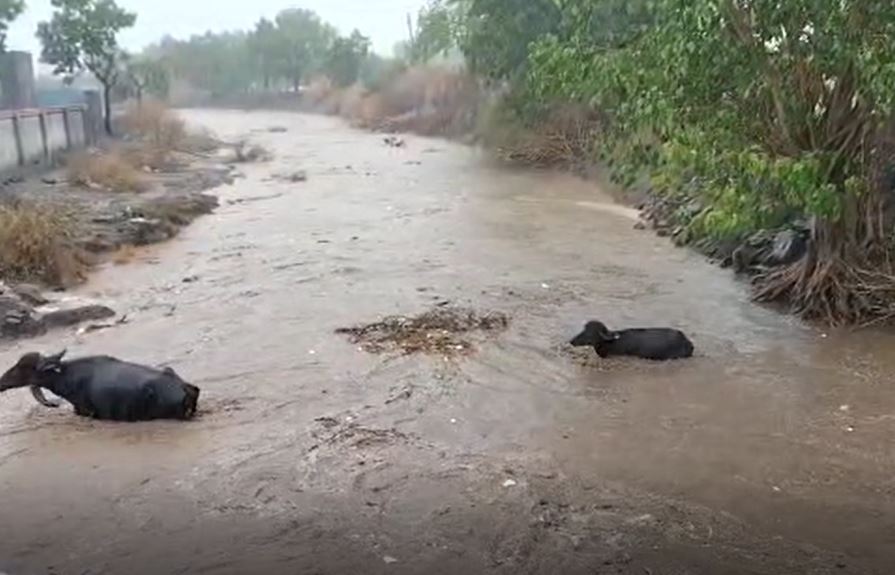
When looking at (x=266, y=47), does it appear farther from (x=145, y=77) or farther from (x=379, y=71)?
(x=145, y=77)

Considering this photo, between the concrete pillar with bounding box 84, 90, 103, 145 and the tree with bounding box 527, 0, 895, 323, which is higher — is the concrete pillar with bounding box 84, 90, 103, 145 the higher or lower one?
the lower one

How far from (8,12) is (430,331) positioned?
26.4 metres

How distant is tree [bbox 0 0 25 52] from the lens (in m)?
32.2

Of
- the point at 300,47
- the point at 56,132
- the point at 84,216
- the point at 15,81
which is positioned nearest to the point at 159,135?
the point at 15,81

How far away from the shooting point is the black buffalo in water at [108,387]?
856 centimetres

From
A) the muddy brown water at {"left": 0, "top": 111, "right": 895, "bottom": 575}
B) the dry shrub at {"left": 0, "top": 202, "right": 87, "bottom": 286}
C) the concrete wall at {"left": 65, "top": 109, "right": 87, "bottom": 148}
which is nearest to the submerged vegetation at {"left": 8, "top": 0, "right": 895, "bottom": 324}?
the muddy brown water at {"left": 0, "top": 111, "right": 895, "bottom": 575}

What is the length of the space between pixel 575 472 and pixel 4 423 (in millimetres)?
4611

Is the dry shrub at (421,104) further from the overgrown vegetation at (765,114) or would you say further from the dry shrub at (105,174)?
the overgrown vegetation at (765,114)

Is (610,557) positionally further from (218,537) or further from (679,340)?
(679,340)

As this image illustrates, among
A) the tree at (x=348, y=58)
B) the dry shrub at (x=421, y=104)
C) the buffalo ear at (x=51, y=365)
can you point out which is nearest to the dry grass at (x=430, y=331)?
the buffalo ear at (x=51, y=365)

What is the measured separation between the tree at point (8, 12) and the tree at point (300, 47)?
3737 centimetres

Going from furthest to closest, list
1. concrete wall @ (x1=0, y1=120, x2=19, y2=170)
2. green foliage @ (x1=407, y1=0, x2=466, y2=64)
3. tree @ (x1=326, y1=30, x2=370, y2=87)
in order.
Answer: tree @ (x1=326, y1=30, x2=370, y2=87)
green foliage @ (x1=407, y1=0, x2=466, y2=64)
concrete wall @ (x1=0, y1=120, x2=19, y2=170)

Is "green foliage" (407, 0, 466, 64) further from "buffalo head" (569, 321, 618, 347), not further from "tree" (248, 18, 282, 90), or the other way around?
"tree" (248, 18, 282, 90)

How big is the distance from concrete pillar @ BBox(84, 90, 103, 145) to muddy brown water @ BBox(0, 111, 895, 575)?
18694 millimetres
